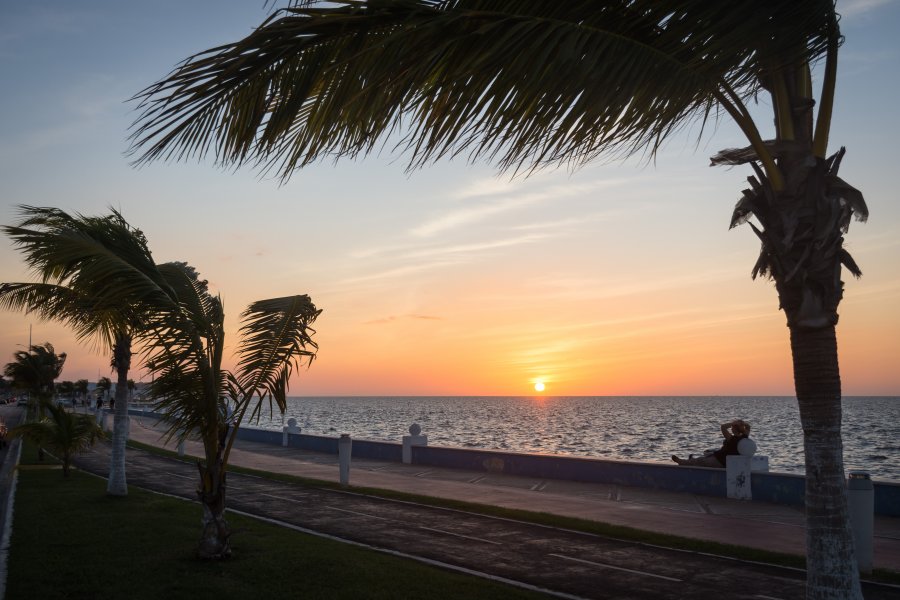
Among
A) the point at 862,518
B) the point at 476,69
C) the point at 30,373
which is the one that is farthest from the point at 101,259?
the point at 30,373

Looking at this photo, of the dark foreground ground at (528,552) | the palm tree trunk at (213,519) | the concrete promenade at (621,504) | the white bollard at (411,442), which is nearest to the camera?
the dark foreground ground at (528,552)

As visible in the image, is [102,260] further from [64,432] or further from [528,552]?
[64,432]

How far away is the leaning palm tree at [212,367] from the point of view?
1044 cm

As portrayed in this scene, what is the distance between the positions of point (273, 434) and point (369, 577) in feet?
96.8

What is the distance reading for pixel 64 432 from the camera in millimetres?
20781

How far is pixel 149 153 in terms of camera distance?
3236mm

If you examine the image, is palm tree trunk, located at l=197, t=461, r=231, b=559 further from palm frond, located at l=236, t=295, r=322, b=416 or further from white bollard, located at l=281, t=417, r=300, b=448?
white bollard, located at l=281, t=417, r=300, b=448

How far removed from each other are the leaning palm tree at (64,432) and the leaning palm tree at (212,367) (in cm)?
1135

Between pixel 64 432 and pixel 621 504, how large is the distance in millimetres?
16203

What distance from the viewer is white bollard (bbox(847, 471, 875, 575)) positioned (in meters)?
11.0

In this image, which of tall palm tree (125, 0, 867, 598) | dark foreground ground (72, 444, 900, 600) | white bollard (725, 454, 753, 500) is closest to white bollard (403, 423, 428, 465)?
dark foreground ground (72, 444, 900, 600)

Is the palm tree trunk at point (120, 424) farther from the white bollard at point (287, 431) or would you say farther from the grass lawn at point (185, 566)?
the white bollard at point (287, 431)

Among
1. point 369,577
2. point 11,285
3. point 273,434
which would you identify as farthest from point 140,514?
point 273,434

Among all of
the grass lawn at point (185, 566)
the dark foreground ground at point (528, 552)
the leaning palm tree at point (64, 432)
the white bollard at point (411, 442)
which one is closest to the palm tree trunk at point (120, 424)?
the dark foreground ground at point (528, 552)
